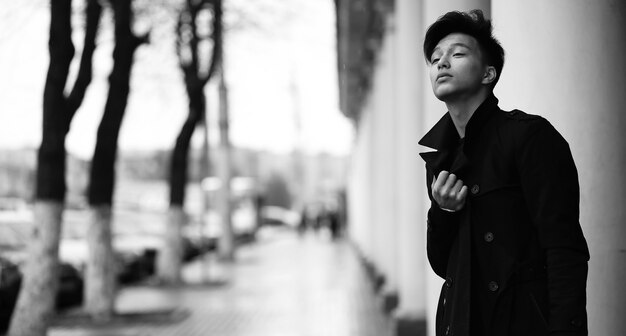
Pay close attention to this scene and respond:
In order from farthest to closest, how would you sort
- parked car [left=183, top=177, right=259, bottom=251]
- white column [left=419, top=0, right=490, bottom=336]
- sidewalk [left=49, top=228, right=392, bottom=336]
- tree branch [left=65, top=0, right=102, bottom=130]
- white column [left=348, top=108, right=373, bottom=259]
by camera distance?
1. parked car [left=183, top=177, right=259, bottom=251]
2. white column [left=348, top=108, right=373, bottom=259]
3. sidewalk [left=49, top=228, right=392, bottom=336]
4. tree branch [left=65, top=0, right=102, bottom=130]
5. white column [left=419, top=0, right=490, bottom=336]

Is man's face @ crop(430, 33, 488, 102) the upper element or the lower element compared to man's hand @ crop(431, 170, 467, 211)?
upper

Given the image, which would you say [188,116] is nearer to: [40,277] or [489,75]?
[40,277]

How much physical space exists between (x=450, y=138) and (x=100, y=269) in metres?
11.1

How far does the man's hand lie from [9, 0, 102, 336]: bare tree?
27.8ft

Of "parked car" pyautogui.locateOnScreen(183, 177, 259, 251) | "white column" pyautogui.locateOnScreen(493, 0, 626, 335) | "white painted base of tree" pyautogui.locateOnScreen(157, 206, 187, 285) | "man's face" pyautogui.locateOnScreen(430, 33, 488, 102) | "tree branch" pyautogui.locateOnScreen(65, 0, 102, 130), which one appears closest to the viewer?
"man's face" pyautogui.locateOnScreen(430, 33, 488, 102)

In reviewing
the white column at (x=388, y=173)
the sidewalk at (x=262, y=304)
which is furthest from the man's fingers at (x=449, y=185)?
the white column at (x=388, y=173)

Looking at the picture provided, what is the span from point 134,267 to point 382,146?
703cm

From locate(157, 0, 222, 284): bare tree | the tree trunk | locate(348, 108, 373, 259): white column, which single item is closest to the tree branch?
locate(157, 0, 222, 284): bare tree

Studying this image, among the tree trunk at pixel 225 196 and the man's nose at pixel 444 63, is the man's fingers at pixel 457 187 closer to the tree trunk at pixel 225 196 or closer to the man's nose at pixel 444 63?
the man's nose at pixel 444 63

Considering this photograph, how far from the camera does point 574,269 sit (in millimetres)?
2383

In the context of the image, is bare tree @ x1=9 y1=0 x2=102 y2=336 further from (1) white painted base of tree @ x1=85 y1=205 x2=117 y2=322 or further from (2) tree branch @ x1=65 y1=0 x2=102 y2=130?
(1) white painted base of tree @ x1=85 y1=205 x2=117 y2=322

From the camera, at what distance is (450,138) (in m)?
2.71

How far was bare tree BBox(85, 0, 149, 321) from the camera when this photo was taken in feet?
43.1

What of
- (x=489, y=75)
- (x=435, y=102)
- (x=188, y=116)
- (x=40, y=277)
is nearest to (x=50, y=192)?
(x=40, y=277)
